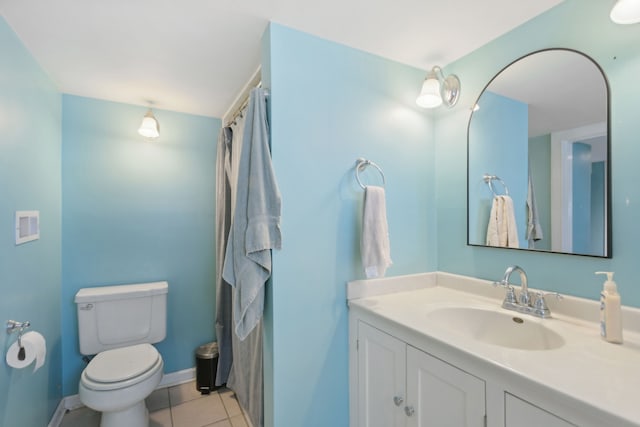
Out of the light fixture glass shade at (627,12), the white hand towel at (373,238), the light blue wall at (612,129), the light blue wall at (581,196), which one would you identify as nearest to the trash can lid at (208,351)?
the white hand towel at (373,238)

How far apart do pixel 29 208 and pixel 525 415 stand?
223 cm

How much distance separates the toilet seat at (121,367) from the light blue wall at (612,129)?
191cm

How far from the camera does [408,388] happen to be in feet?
3.54

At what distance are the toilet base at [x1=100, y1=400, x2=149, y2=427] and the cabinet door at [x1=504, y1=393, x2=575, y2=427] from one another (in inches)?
74.4

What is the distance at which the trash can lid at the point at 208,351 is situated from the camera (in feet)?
6.95

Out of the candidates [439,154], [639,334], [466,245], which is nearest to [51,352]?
[466,245]

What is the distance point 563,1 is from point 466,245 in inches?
45.8

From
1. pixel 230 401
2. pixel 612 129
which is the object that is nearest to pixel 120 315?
pixel 230 401

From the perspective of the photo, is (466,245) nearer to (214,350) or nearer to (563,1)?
(563,1)

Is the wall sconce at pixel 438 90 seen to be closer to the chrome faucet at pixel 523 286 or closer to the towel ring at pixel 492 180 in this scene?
the towel ring at pixel 492 180

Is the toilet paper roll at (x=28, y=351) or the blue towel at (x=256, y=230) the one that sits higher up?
the blue towel at (x=256, y=230)

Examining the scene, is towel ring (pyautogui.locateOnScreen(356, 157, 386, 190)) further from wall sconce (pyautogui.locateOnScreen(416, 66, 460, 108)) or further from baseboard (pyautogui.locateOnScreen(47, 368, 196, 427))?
baseboard (pyautogui.locateOnScreen(47, 368, 196, 427))

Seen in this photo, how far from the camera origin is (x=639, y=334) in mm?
961

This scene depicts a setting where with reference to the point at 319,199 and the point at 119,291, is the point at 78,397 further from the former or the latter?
the point at 319,199
